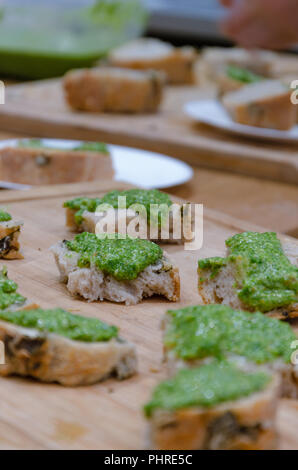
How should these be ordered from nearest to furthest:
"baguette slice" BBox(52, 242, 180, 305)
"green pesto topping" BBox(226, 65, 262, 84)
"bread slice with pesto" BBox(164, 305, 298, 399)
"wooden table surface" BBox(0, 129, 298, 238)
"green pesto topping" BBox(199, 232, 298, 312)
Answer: "bread slice with pesto" BBox(164, 305, 298, 399), "green pesto topping" BBox(199, 232, 298, 312), "baguette slice" BBox(52, 242, 180, 305), "wooden table surface" BBox(0, 129, 298, 238), "green pesto topping" BBox(226, 65, 262, 84)

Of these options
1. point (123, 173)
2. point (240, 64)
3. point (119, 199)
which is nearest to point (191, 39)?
point (240, 64)

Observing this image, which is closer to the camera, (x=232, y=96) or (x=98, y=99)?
(x=232, y=96)

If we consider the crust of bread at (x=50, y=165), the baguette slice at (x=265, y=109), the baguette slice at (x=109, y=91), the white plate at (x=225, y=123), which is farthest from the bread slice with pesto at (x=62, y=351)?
the baguette slice at (x=109, y=91)

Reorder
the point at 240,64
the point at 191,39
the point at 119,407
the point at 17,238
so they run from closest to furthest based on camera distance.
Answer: the point at 119,407 → the point at 17,238 → the point at 240,64 → the point at 191,39

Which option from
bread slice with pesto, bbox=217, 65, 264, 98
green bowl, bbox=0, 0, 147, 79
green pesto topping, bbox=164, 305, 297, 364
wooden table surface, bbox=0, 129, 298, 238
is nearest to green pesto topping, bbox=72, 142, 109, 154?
wooden table surface, bbox=0, 129, 298, 238

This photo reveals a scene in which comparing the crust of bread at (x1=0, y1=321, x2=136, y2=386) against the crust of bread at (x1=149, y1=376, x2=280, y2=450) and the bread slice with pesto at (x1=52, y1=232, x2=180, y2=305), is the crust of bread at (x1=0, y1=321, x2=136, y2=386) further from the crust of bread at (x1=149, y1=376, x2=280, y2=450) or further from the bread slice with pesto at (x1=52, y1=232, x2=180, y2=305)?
the bread slice with pesto at (x1=52, y1=232, x2=180, y2=305)

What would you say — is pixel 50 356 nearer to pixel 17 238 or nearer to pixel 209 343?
pixel 209 343

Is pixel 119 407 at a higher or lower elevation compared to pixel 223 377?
lower

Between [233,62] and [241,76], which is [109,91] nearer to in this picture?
[241,76]

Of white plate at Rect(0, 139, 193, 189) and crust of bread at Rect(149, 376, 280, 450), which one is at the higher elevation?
crust of bread at Rect(149, 376, 280, 450)
